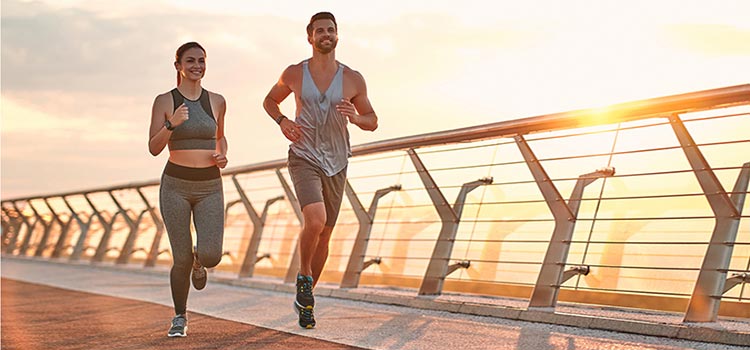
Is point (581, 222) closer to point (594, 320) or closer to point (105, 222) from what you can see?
point (594, 320)

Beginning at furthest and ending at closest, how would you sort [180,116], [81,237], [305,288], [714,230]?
1. [81,237]
2. [305,288]
3. [180,116]
4. [714,230]

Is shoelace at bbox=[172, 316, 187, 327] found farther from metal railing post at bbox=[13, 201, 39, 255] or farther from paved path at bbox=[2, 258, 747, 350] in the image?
metal railing post at bbox=[13, 201, 39, 255]

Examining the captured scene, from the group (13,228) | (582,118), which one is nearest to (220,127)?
(582,118)

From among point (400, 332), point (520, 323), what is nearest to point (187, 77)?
point (400, 332)

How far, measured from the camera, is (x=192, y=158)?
267 inches

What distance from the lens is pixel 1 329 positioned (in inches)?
288

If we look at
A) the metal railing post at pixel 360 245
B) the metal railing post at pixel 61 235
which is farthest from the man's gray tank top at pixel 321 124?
the metal railing post at pixel 61 235

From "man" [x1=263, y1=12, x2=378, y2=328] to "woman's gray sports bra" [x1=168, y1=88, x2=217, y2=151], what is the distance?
458 millimetres

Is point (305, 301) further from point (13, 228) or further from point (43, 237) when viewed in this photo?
point (13, 228)

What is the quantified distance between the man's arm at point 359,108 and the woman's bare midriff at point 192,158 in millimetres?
858

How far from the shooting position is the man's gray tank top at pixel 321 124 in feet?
22.6

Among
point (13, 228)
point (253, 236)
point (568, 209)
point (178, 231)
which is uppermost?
point (13, 228)

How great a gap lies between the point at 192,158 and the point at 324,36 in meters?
1.09

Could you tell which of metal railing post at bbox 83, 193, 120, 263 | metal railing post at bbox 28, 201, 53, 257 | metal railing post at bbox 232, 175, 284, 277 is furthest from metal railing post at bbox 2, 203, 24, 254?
metal railing post at bbox 232, 175, 284, 277
